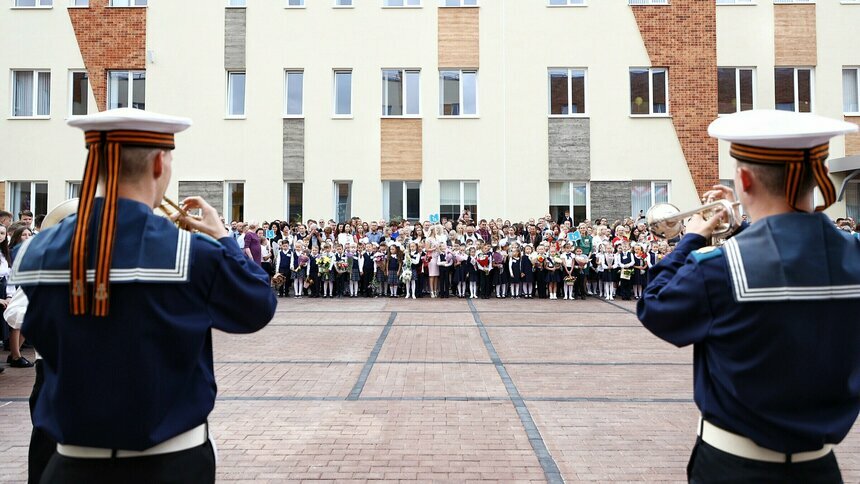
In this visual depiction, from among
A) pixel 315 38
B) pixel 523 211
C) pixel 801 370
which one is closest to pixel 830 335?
pixel 801 370

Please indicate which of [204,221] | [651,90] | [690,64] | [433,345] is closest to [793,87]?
[690,64]

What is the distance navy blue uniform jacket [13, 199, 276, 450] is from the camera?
217 centimetres

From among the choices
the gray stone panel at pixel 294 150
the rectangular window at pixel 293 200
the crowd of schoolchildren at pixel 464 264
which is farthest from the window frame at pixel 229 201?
the crowd of schoolchildren at pixel 464 264

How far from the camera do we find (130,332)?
85.8 inches

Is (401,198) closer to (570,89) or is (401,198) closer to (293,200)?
(293,200)

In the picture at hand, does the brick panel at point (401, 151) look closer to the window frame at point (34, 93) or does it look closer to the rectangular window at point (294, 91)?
the rectangular window at point (294, 91)

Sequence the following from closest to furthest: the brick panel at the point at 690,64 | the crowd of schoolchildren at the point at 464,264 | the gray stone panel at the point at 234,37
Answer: the crowd of schoolchildren at the point at 464,264, the brick panel at the point at 690,64, the gray stone panel at the point at 234,37

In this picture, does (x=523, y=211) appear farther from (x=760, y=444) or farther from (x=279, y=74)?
(x=760, y=444)

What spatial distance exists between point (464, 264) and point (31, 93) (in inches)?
674

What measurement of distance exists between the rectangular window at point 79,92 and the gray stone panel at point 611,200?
723 inches

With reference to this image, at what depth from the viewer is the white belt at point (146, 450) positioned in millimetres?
2193

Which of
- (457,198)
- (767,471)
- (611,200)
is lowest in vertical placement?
(767,471)

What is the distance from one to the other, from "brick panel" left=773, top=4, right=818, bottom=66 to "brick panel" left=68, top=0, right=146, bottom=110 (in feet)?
73.2

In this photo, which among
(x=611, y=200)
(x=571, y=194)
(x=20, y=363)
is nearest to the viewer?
(x=20, y=363)
